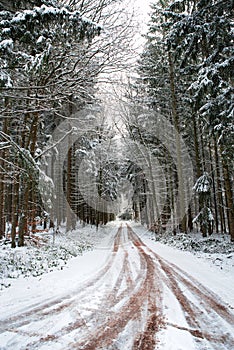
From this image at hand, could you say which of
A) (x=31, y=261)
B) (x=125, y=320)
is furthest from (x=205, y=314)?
(x=31, y=261)

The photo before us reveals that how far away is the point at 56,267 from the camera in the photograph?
28.3ft

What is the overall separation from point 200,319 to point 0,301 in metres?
3.81

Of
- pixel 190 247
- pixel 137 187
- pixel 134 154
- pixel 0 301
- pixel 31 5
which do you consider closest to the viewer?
pixel 0 301

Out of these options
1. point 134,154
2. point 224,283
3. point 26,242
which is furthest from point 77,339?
point 134,154

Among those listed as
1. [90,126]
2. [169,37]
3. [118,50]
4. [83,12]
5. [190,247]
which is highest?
[169,37]

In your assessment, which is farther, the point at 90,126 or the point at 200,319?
the point at 90,126

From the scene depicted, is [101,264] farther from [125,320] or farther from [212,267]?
[125,320]

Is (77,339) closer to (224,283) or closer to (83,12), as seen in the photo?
(224,283)

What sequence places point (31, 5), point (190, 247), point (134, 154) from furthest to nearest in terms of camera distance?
1. point (134, 154)
2. point (190, 247)
3. point (31, 5)

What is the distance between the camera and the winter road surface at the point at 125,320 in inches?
124

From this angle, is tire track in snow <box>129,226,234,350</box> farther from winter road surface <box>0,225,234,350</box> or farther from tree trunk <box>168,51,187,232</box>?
tree trunk <box>168,51,187,232</box>

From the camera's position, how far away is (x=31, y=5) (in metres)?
6.01

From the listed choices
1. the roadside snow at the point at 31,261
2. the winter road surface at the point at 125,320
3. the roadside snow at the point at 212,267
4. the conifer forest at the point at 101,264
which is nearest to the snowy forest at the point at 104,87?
the conifer forest at the point at 101,264

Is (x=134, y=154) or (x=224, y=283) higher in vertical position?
(x=134, y=154)
